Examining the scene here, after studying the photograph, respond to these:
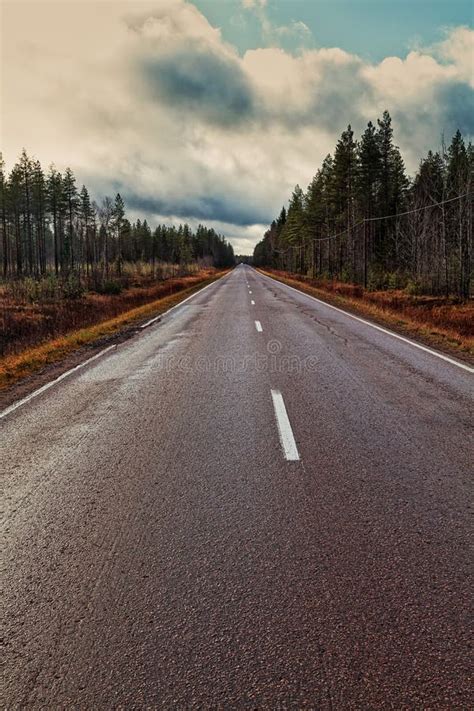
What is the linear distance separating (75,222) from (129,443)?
90.5m

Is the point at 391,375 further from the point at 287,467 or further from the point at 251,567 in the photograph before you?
the point at 251,567

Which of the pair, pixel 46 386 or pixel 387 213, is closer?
pixel 46 386

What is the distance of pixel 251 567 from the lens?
2650 mm

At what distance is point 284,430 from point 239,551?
89.5 inches

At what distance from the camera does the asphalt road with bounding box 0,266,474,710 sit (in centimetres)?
191

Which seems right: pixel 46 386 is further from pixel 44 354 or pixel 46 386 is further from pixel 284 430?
pixel 284 430

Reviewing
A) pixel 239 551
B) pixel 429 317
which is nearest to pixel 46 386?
pixel 239 551

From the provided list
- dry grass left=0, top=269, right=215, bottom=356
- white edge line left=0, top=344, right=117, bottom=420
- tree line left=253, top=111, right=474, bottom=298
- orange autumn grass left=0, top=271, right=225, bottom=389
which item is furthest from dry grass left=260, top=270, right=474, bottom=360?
dry grass left=0, top=269, right=215, bottom=356

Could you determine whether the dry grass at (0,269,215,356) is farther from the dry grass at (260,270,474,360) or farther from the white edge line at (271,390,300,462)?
the dry grass at (260,270,474,360)

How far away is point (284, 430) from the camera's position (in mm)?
4988

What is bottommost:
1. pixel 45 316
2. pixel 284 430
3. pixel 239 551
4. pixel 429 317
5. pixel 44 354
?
pixel 239 551

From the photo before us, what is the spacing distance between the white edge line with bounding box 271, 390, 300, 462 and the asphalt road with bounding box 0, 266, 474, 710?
0.13ft

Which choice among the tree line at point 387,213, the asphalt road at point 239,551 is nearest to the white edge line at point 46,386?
the asphalt road at point 239,551

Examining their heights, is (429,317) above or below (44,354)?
above
